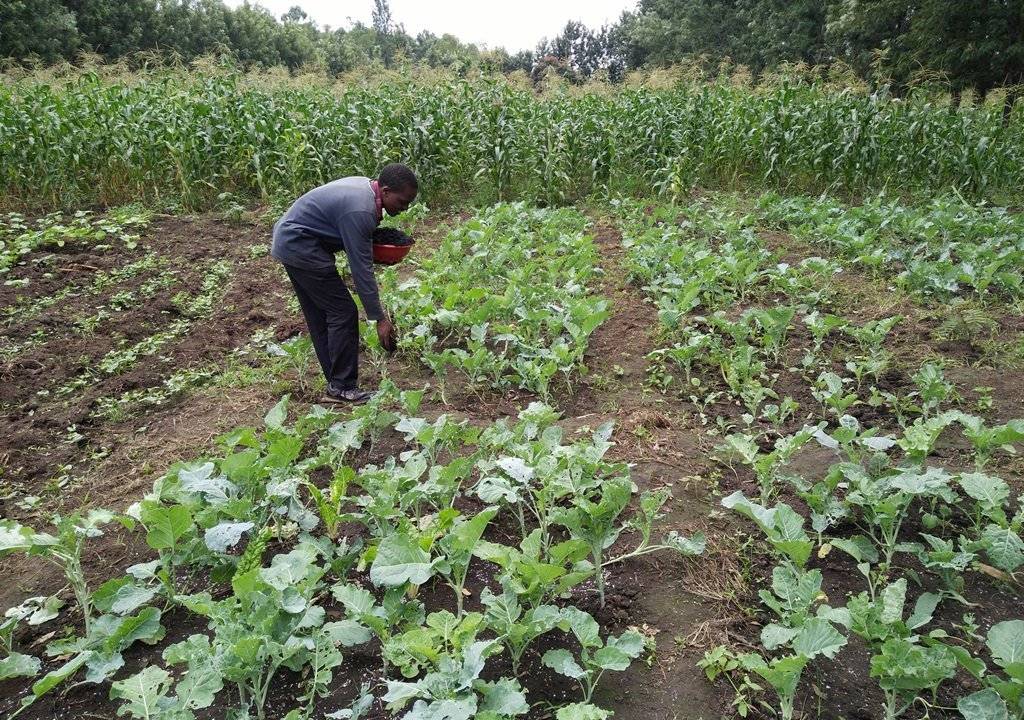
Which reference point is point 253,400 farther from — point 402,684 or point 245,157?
point 245,157

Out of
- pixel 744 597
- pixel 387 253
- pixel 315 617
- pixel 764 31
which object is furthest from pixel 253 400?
pixel 764 31

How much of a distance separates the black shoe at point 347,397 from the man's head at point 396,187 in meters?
1.26

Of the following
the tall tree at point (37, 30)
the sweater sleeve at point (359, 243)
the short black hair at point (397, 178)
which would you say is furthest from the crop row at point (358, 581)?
the tall tree at point (37, 30)

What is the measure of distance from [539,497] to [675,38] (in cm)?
4500

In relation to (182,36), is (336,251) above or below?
below

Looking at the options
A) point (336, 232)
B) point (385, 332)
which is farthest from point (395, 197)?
point (385, 332)

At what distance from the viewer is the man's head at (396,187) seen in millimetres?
4258

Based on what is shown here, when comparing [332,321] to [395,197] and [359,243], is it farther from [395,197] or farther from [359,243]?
[395,197]

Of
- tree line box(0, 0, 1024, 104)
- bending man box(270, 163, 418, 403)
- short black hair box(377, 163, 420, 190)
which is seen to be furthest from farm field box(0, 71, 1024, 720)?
tree line box(0, 0, 1024, 104)

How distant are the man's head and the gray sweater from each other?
10 centimetres

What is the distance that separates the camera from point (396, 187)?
14.0 feet

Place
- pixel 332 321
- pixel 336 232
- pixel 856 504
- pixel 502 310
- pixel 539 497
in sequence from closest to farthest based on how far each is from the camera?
pixel 539 497
pixel 856 504
pixel 336 232
pixel 332 321
pixel 502 310

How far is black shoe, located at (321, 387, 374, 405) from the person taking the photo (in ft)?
15.1

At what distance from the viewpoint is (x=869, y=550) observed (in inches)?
106
